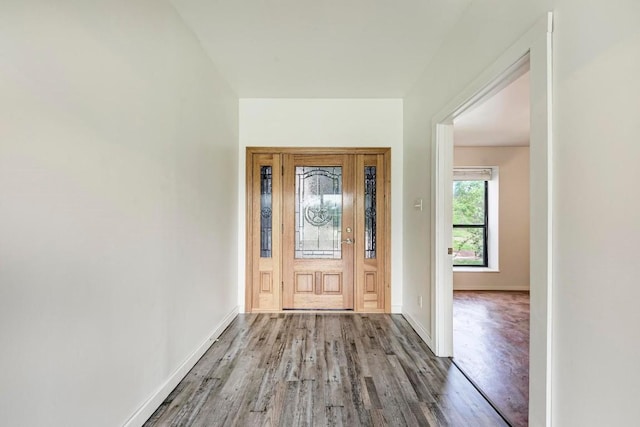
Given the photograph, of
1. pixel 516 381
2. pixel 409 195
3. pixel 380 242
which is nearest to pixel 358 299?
pixel 380 242

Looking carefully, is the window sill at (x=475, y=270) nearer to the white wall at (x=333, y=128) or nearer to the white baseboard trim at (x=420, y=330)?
the white wall at (x=333, y=128)

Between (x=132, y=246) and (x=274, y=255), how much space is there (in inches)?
88.9

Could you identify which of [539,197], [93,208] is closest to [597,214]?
[539,197]

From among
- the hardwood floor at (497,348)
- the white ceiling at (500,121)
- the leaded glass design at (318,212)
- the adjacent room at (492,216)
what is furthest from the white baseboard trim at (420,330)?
the white ceiling at (500,121)

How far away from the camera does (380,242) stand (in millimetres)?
3824

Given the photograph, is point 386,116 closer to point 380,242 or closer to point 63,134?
point 380,242

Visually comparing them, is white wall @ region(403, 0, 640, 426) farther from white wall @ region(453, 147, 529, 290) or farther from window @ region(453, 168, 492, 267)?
window @ region(453, 168, 492, 267)

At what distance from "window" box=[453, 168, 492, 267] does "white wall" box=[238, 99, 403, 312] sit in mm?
2226

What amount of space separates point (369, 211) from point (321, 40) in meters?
2.08

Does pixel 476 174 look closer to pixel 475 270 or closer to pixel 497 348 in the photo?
pixel 475 270

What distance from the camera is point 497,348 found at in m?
2.84

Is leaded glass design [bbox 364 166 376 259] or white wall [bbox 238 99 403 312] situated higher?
white wall [bbox 238 99 403 312]

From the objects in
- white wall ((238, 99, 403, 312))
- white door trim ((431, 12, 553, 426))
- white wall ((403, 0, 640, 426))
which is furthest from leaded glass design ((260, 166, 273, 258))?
white wall ((403, 0, 640, 426))

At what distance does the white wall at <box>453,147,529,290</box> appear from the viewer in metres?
5.19
